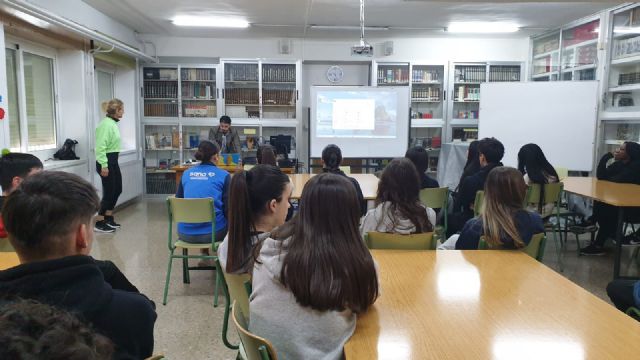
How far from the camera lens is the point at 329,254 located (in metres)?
1.43

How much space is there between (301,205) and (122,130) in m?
7.32

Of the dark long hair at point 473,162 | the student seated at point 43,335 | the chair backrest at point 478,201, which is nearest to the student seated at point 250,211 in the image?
the student seated at point 43,335

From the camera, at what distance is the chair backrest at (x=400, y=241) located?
2430 mm

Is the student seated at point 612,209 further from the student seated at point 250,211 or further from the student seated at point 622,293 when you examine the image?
the student seated at point 250,211

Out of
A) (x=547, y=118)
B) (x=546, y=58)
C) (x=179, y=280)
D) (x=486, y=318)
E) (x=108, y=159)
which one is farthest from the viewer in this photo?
(x=546, y=58)

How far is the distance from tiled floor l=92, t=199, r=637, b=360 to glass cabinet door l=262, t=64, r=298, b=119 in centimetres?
287

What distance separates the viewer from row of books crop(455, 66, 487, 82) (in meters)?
8.27

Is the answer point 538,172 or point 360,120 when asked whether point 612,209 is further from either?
point 360,120

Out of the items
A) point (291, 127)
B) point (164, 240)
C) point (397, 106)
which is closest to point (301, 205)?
point (164, 240)

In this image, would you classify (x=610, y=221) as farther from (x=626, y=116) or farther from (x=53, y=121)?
(x=53, y=121)

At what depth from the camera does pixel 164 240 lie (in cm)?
530

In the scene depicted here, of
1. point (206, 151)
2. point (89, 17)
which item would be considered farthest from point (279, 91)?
point (206, 151)

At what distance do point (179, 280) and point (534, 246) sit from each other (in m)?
2.83

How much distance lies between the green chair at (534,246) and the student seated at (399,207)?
1.04 feet
